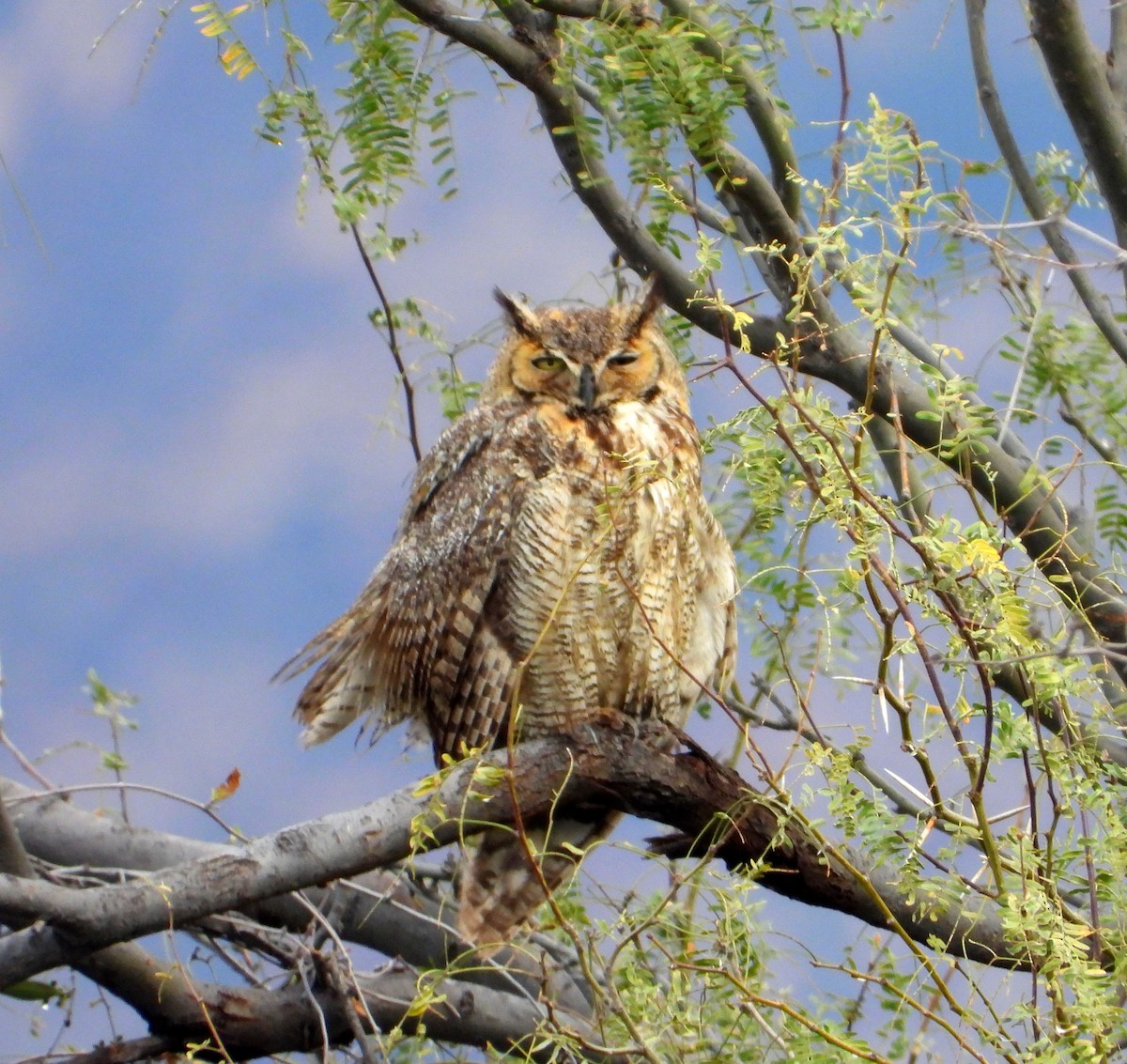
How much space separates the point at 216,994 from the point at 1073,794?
1649 millimetres

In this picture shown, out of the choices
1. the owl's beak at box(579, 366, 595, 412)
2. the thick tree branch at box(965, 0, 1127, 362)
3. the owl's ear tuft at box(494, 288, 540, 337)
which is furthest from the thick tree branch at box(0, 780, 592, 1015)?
the thick tree branch at box(965, 0, 1127, 362)

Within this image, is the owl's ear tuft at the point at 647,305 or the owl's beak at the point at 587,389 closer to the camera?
the owl's beak at the point at 587,389

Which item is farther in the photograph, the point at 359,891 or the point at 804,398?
the point at 359,891

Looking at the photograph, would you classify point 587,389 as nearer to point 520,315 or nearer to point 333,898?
point 520,315

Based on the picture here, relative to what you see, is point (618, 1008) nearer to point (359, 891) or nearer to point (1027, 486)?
point (1027, 486)

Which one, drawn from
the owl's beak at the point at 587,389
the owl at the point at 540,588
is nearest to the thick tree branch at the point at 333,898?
the owl at the point at 540,588

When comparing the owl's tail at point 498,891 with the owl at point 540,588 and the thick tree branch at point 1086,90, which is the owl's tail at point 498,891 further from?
the thick tree branch at point 1086,90

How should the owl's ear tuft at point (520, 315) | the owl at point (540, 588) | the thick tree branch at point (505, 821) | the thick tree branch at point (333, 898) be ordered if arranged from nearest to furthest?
the thick tree branch at point (505, 821) < the owl at point (540, 588) < the thick tree branch at point (333, 898) < the owl's ear tuft at point (520, 315)

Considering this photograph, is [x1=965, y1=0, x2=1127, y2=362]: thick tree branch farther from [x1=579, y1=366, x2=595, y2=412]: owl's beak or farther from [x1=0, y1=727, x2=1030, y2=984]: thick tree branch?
[x1=0, y1=727, x2=1030, y2=984]: thick tree branch

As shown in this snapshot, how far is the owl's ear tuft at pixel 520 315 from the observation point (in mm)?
3117

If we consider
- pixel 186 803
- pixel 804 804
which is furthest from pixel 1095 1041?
pixel 186 803

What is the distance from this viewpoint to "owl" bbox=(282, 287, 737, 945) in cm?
275

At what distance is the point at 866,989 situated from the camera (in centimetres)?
269

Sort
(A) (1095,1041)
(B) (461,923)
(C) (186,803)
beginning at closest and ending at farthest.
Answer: (A) (1095,1041) → (C) (186,803) → (B) (461,923)
